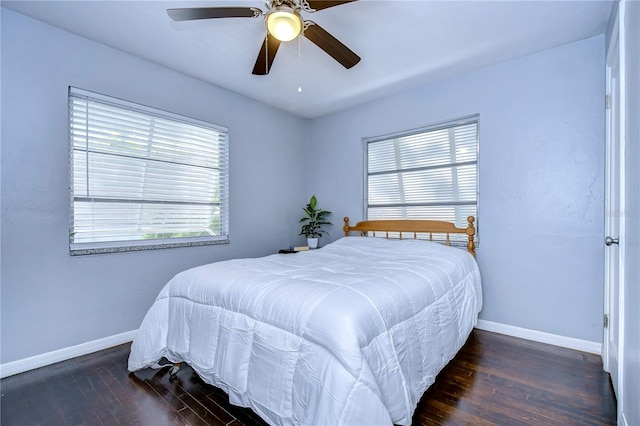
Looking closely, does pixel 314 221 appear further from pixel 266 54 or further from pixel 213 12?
pixel 213 12

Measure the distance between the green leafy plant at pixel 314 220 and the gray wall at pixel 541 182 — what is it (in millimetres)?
1869

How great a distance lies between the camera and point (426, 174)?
359cm

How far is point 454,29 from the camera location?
2.45 m

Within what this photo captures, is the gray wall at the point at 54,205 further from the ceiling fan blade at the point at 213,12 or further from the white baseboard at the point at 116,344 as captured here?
the ceiling fan blade at the point at 213,12

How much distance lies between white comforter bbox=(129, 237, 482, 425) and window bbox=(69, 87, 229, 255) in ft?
3.49

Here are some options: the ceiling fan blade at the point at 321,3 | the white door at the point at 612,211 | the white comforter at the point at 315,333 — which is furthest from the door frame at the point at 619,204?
the ceiling fan blade at the point at 321,3

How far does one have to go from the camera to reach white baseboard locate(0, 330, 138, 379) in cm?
221

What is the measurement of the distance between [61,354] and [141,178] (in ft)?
5.16

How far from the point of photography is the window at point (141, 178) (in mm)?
2598

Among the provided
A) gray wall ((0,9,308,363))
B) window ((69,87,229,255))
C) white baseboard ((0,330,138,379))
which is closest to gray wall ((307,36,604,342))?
window ((69,87,229,255))

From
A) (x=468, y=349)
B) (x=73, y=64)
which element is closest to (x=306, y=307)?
(x=468, y=349)

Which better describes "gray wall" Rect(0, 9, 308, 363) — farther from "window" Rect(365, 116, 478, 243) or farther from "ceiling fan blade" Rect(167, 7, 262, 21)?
"window" Rect(365, 116, 478, 243)

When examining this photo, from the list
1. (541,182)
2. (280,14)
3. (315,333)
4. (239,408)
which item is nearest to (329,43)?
(280,14)

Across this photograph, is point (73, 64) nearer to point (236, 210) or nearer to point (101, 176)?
point (101, 176)
